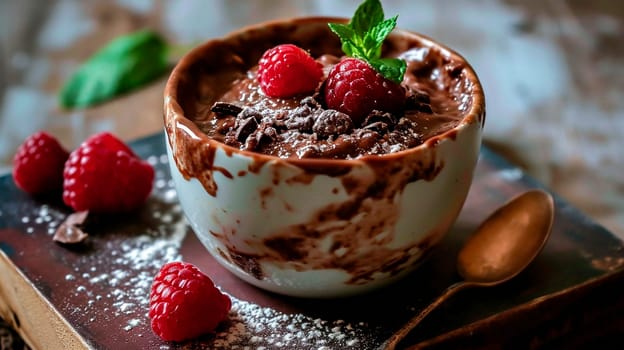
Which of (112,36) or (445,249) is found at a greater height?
(445,249)

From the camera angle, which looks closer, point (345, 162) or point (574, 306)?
point (345, 162)

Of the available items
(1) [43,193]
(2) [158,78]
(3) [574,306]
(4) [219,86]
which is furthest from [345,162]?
(2) [158,78]

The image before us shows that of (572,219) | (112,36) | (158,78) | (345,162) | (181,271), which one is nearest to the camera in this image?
(345,162)

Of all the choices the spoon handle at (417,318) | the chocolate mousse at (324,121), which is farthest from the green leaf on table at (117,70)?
the spoon handle at (417,318)

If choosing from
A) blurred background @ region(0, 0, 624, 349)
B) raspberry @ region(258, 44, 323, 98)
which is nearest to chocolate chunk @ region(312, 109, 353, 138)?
raspberry @ region(258, 44, 323, 98)

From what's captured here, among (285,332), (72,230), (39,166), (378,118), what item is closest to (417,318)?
(285,332)

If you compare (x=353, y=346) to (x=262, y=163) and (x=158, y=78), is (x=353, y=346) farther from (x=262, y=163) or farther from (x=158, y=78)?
(x=158, y=78)

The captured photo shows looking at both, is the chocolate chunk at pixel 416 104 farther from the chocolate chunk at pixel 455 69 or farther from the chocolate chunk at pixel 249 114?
the chocolate chunk at pixel 249 114

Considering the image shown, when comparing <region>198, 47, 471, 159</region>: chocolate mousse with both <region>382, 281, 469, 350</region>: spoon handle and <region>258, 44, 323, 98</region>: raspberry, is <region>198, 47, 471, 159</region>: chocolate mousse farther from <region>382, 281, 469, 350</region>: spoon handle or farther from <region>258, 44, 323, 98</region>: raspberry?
<region>382, 281, 469, 350</region>: spoon handle
